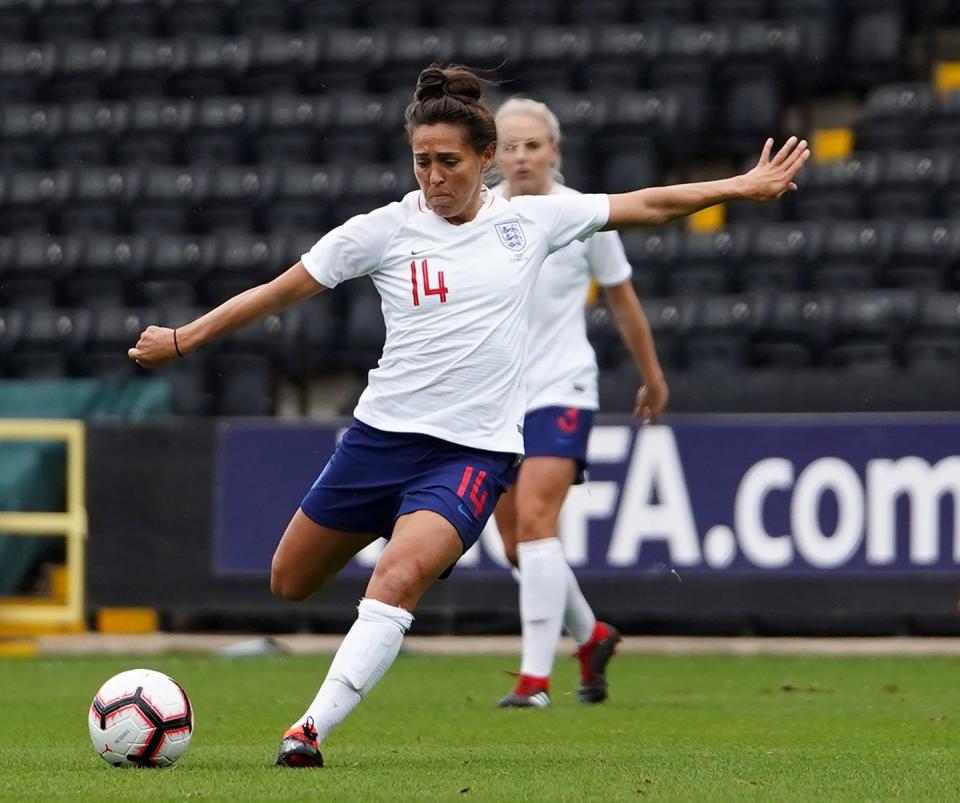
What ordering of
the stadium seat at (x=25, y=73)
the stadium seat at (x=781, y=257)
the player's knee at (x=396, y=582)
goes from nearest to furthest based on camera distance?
1. the player's knee at (x=396, y=582)
2. the stadium seat at (x=781, y=257)
3. the stadium seat at (x=25, y=73)

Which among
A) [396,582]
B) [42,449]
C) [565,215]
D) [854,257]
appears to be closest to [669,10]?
[854,257]

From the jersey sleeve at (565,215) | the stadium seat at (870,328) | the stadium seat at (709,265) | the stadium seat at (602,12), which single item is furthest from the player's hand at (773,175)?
the stadium seat at (602,12)

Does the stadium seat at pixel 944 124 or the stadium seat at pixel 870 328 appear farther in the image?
the stadium seat at pixel 944 124

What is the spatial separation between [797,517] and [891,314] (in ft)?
6.32

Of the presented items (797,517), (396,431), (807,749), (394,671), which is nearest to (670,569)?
(797,517)

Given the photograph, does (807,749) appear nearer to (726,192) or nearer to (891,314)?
(726,192)

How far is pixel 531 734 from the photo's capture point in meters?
6.58

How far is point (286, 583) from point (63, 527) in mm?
5996

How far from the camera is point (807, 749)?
6.07 meters

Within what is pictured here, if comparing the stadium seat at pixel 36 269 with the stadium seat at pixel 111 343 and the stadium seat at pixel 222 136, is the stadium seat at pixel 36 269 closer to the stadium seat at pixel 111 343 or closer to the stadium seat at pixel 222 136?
the stadium seat at pixel 111 343

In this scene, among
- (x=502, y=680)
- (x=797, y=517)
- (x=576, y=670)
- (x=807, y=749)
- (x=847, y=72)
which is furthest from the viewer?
(x=847, y=72)

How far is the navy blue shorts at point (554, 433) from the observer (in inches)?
301

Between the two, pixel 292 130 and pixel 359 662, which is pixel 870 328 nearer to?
pixel 292 130

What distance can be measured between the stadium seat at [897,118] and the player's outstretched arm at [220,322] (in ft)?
28.4
